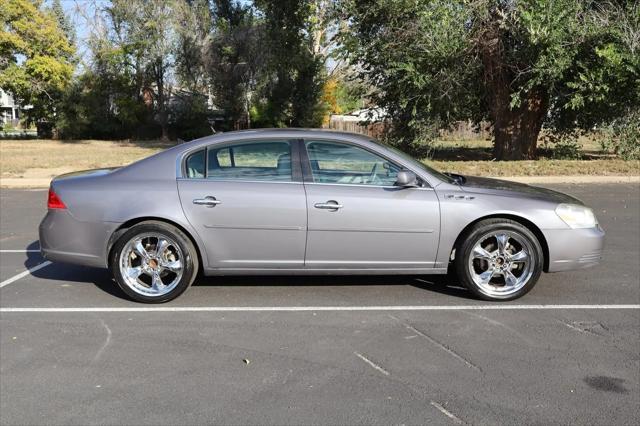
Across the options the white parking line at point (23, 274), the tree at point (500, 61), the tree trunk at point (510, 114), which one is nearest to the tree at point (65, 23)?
the tree at point (500, 61)

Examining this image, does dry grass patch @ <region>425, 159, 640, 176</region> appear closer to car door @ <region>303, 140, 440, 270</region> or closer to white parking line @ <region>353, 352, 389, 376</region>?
car door @ <region>303, 140, 440, 270</region>

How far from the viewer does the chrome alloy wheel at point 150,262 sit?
5.21 meters

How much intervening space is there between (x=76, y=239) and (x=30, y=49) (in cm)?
3069

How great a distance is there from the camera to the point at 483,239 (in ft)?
17.0

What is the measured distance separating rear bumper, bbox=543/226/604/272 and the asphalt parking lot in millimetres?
352

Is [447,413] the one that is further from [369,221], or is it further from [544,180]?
[544,180]

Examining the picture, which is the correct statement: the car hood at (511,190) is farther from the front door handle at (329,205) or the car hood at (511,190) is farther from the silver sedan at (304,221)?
the front door handle at (329,205)

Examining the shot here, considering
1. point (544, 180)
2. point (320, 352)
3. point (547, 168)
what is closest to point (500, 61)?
point (547, 168)

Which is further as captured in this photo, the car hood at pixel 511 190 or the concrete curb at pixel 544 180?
the concrete curb at pixel 544 180

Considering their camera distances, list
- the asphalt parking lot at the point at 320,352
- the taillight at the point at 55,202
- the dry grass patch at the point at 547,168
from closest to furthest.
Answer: the asphalt parking lot at the point at 320,352, the taillight at the point at 55,202, the dry grass patch at the point at 547,168

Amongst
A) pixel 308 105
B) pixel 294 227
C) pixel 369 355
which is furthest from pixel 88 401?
pixel 308 105

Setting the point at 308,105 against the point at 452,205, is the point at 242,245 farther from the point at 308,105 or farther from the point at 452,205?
the point at 308,105

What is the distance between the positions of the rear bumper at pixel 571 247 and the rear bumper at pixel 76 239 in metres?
3.88

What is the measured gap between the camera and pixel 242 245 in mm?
5207
